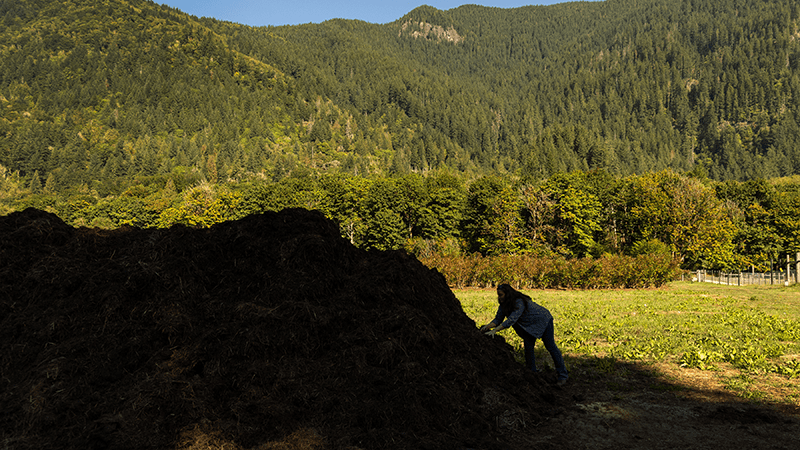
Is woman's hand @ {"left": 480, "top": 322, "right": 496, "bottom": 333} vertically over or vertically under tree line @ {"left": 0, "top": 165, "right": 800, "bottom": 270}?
over

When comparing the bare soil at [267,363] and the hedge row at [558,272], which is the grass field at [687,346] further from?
the hedge row at [558,272]

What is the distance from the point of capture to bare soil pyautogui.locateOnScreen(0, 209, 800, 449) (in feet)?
18.3

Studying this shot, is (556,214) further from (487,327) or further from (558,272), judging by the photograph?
(487,327)

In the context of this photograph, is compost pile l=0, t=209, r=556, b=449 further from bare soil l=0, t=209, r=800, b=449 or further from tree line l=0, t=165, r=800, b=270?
tree line l=0, t=165, r=800, b=270

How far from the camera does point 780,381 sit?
334 inches

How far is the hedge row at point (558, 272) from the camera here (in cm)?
3028

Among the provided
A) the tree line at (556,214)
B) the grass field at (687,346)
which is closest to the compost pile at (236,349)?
the grass field at (687,346)

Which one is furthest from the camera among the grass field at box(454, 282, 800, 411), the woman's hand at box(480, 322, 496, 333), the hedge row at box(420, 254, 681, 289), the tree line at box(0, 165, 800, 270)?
the tree line at box(0, 165, 800, 270)

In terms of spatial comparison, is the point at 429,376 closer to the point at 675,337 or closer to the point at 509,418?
the point at 509,418

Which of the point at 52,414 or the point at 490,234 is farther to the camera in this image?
the point at 490,234

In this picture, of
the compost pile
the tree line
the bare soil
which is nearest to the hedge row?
the tree line

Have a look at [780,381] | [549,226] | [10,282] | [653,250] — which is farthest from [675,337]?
[549,226]

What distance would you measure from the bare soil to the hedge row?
2272 centimetres

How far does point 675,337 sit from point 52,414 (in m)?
13.0
